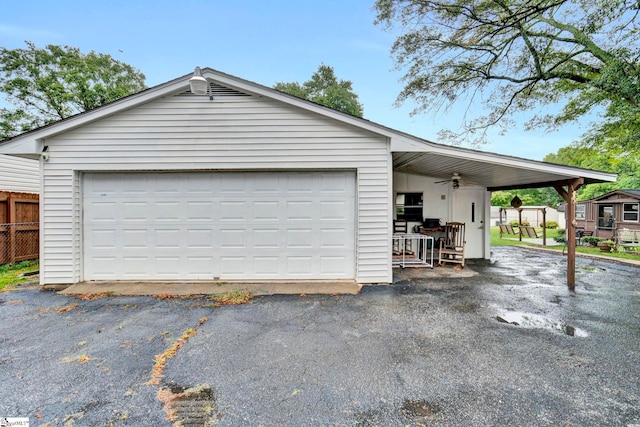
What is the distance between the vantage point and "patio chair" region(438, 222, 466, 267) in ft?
23.2

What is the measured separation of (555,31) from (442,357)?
1205cm

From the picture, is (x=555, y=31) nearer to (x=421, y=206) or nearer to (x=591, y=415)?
(x=421, y=206)

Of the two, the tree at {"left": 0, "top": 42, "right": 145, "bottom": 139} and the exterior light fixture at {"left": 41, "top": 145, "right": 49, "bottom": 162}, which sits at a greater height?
the tree at {"left": 0, "top": 42, "right": 145, "bottom": 139}

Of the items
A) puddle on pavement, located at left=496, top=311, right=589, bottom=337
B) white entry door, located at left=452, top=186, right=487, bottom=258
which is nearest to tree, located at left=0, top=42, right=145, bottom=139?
white entry door, located at left=452, top=186, right=487, bottom=258

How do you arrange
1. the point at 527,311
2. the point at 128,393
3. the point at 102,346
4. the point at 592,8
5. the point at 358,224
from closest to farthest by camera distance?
the point at 128,393, the point at 102,346, the point at 527,311, the point at 358,224, the point at 592,8

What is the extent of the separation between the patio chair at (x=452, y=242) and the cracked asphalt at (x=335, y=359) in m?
2.27

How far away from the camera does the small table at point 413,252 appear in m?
6.76

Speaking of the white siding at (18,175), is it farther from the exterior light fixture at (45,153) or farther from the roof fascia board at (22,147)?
the exterior light fixture at (45,153)

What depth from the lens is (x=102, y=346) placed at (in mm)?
3043

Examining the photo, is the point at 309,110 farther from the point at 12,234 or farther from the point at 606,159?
the point at 606,159

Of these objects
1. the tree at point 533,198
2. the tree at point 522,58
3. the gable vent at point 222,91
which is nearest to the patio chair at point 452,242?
the tree at point 522,58

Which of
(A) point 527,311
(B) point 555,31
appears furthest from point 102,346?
(B) point 555,31

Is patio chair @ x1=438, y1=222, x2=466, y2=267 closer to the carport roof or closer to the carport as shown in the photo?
the carport roof

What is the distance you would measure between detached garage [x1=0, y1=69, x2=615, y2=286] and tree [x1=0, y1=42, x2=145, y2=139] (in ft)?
44.6
